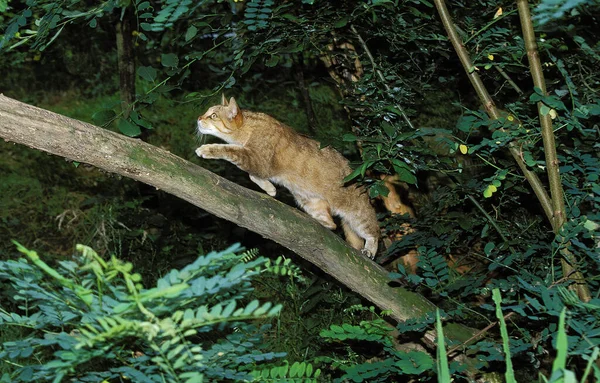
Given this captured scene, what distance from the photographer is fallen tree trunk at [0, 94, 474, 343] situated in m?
2.52

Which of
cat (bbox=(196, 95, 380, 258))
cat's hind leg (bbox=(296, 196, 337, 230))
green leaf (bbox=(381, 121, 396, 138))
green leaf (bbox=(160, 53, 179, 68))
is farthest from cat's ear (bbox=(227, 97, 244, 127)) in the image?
green leaf (bbox=(381, 121, 396, 138))

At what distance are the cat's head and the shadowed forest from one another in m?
0.03

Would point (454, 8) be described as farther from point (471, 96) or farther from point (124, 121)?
point (124, 121)

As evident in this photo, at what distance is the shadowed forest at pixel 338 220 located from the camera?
72.0 inches

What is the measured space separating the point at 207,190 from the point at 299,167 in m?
1.55

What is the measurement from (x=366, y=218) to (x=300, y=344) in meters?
0.85

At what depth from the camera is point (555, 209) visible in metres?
3.05

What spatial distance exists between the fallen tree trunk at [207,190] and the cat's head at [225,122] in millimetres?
1237

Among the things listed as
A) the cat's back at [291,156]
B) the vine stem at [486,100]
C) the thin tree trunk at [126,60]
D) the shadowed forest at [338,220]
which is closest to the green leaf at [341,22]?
the shadowed forest at [338,220]

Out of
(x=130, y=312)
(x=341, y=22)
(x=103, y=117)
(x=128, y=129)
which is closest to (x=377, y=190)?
(x=341, y=22)

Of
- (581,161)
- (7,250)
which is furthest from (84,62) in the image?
(581,161)

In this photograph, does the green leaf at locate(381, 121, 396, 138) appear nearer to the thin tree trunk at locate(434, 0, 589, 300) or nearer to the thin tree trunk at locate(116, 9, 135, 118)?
the thin tree trunk at locate(434, 0, 589, 300)

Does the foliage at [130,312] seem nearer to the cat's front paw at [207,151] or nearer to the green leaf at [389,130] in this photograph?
the green leaf at [389,130]

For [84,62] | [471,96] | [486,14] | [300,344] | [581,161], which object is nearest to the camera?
[581,161]
